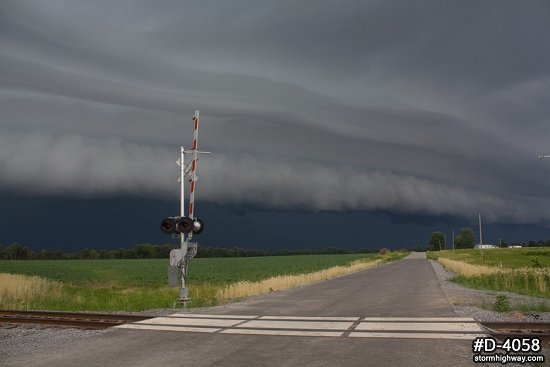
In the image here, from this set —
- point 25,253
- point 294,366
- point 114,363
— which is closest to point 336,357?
point 294,366

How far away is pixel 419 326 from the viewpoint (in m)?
11.7

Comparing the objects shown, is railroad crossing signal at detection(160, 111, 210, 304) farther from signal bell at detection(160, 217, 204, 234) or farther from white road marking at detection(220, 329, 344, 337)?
white road marking at detection(220, 329, 344, 337)

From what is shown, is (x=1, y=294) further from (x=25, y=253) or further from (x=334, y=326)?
(x=25, y=253)

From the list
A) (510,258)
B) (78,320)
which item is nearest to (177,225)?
(78,320)

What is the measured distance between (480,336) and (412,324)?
87.7 inches

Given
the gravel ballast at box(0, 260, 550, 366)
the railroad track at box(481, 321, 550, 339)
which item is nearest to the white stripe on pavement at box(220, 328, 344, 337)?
the gravel ballast at box(0, 260, 550, 366)

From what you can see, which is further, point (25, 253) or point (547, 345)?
point (25, 253)

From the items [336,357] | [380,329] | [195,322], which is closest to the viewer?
[336,357]

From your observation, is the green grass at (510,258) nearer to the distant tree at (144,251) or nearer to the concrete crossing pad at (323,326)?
the concrete crossing pad at (323,326)

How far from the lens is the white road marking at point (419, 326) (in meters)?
11.0

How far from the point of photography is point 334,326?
39.0 feet

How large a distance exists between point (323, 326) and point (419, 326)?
239cm

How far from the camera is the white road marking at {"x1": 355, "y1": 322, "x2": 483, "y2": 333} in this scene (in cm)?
1104

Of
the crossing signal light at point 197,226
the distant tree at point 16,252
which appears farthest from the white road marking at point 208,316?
the distant tree at point 16,252
